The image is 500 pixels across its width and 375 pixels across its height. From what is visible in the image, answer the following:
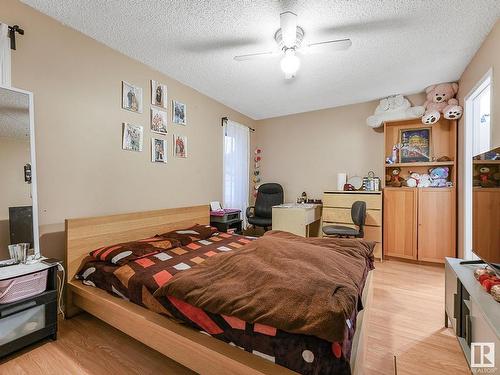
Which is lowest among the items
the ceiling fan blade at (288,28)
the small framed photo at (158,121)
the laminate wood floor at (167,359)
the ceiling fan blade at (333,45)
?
the laminate wood floor at (167,359)

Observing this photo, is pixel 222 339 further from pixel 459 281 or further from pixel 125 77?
pixel 125 77

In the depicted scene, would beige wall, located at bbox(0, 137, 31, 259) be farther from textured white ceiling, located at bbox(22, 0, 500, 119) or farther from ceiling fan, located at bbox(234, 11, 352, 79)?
ceiling fan, located at bbox(234, 11, 352, 79)

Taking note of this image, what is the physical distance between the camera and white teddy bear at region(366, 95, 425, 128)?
3.42 m

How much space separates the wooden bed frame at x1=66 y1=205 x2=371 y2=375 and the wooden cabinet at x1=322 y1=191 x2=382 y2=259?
1.89 meters

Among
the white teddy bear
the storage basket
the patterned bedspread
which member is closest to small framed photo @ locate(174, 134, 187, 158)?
the patterned bedspread

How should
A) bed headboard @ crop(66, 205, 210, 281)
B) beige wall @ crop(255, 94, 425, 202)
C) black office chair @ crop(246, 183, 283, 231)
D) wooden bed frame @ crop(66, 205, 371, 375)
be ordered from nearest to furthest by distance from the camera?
wooden bed frame @ crop(66, 205, 371, 375) → bed headboard @ crop(66, 205, 210, 281) → beige wall @ crop(255, 94, 425, 202) → black office chair @ crop(246, 183, 283, 231)

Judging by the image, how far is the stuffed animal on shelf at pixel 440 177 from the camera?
3389mm

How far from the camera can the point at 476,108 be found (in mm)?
2840

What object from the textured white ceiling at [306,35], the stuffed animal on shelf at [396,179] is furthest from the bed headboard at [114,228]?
the stuffed animal on shelf at [396,179]

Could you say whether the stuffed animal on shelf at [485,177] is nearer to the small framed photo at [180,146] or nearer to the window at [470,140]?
the window at [470,140]

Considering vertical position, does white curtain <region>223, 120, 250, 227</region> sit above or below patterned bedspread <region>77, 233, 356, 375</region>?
above

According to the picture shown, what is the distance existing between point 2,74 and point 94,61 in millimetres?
752

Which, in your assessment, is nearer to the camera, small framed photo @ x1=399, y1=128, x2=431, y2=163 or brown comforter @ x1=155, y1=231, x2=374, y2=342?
brown comforter @ x1=155, y1=231, x2=374, y2=342

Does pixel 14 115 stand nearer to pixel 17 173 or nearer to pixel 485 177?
pixel 17 173
